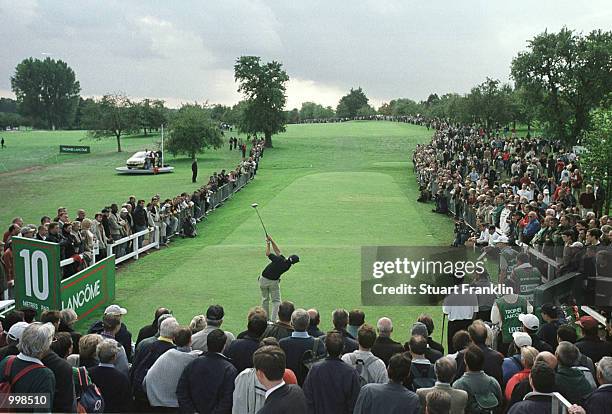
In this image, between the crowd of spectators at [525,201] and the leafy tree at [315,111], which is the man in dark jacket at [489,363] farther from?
the leafy tree at [315,111]

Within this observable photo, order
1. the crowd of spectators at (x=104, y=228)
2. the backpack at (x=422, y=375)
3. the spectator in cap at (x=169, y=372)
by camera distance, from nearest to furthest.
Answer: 1. the backpack at (x=422, y=375)
2. the spectator in cap at (x=169, y=372)
3. the crowd of spectators at (x=104, y=228)

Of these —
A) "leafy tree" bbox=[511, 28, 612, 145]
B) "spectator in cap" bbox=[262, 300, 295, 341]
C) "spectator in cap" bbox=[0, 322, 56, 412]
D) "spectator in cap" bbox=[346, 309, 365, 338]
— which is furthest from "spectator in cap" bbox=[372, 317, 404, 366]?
"leafy tree" bbox=[511, 28, 612, 145]

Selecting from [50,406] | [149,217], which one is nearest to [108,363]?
[50,406]

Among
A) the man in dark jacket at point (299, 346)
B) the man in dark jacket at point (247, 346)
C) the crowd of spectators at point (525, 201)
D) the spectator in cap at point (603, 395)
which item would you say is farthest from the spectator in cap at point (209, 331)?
the crowd of spectators at point (525, 201)

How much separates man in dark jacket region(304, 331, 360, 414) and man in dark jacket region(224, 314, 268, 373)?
1.00m

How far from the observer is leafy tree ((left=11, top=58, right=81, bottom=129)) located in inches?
5906

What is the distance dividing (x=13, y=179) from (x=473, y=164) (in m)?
31.5

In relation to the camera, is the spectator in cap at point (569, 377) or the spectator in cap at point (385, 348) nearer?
the spectator in cap at point (569, 377)

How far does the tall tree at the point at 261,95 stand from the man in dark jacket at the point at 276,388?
60.5 m

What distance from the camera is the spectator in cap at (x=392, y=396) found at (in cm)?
517

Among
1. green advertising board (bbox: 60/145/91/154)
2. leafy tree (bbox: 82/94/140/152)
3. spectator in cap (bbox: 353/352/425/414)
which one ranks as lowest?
spectator in cap (bbox: 353/352/425/414)

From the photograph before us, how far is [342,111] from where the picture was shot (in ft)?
581

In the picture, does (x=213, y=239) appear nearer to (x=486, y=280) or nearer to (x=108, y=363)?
(x=486, y=280)

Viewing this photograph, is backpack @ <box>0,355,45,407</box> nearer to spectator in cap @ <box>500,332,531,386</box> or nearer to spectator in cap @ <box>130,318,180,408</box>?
spectator in cap @ <box>130,318,180,408</box>
